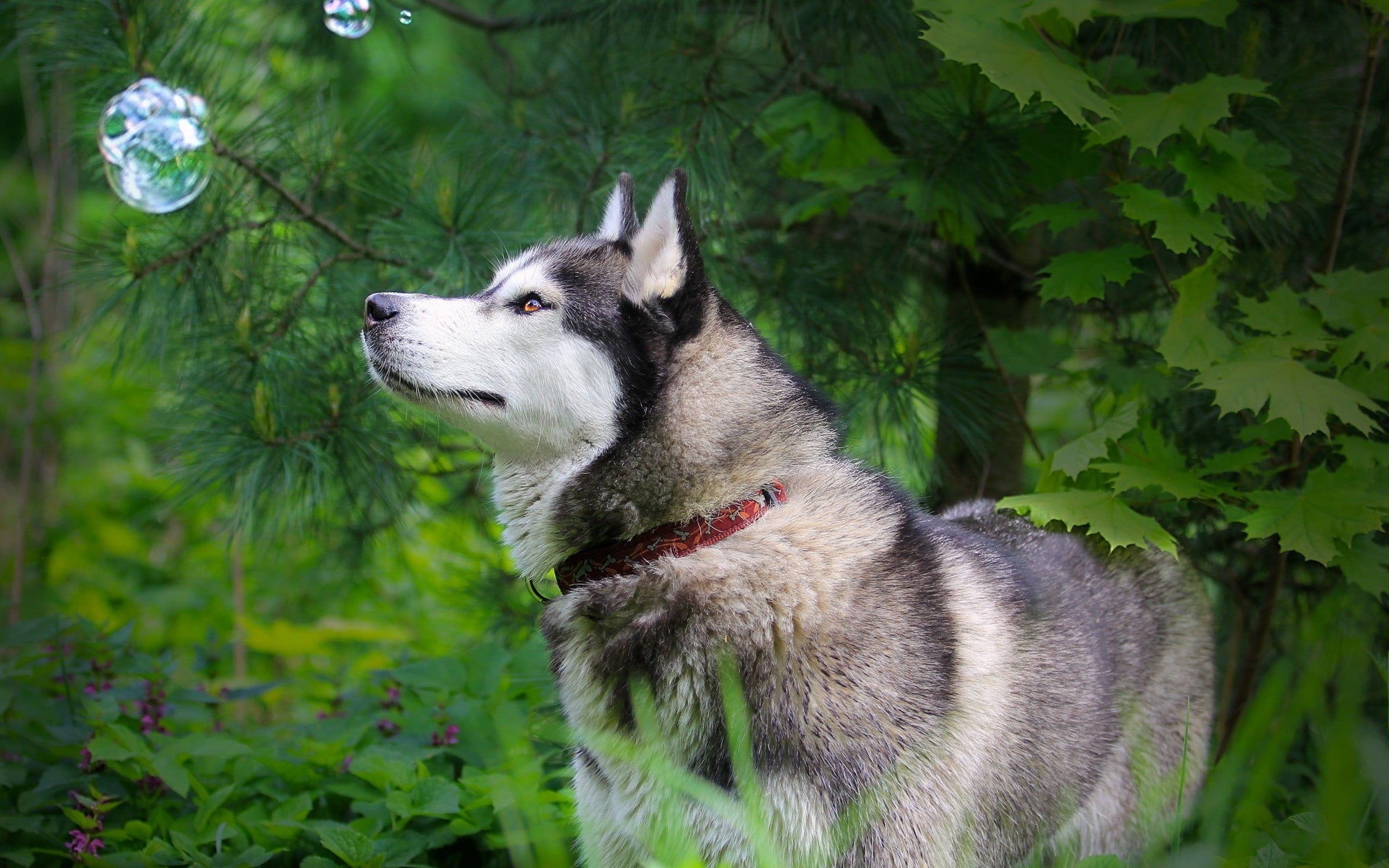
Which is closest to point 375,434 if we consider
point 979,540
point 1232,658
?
point 979,540

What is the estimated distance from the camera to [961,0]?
2510 millimetres

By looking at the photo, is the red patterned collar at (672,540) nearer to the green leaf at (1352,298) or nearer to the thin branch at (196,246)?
the green leaf at (1352,298)

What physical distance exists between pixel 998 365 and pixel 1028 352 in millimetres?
105

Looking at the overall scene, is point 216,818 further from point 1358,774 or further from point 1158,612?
point 1358,774

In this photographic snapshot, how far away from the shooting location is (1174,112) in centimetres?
256

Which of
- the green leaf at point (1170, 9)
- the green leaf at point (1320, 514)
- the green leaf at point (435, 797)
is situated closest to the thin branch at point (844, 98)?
the green leaf at point (1170, 9)

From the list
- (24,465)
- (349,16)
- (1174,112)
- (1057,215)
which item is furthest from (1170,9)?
(24,465)

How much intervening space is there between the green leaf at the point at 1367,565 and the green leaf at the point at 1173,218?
823mm

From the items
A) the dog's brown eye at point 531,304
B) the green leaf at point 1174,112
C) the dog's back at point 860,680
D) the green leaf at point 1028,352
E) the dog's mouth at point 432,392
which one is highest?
the green leaf at point 1174,112

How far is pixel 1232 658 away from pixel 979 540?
66.6 inches

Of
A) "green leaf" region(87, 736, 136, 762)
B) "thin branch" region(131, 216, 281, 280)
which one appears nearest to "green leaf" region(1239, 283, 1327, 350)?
"thin branch" region(131, 216, 281, 280)

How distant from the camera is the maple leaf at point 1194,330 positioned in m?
2.60

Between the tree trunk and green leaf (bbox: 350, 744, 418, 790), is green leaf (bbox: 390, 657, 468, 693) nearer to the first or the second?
green leaf (bbox: 350, 744, 418, 790)

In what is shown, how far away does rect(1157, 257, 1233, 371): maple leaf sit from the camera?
260cm
